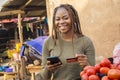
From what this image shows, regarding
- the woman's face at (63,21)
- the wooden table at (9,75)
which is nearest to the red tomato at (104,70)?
the woman's face at (63,21)

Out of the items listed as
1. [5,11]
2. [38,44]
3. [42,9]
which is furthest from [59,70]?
[42,9]

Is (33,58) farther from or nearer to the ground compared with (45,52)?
nearer to the ground

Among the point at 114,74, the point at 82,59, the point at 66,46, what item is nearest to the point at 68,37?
the point at 66,46

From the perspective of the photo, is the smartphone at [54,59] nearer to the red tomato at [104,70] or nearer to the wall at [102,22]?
the red tomato at [104,70]

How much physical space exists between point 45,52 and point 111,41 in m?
2.82

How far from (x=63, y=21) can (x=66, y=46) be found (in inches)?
9.4

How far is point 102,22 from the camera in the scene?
5.95 meters

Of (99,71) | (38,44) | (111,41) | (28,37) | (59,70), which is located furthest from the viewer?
(28,37)

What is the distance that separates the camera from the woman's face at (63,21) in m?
3.08

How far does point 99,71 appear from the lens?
259cm

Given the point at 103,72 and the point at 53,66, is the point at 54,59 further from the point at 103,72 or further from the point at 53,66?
the point at 103,72

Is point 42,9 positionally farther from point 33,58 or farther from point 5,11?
point 33,58

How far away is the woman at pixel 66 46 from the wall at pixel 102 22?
266 centimetres

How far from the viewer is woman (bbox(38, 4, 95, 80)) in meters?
3.06
